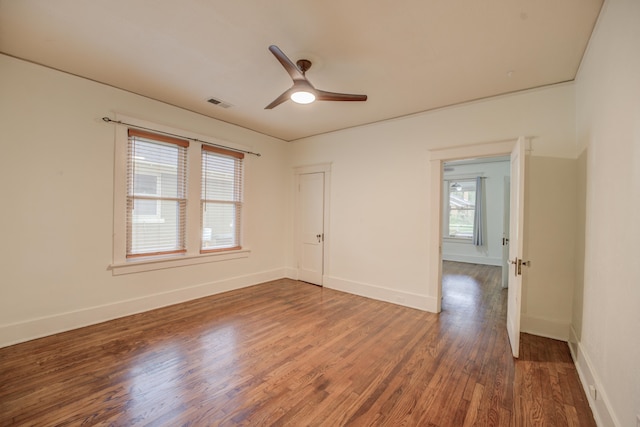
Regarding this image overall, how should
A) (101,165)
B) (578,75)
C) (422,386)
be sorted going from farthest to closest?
(101,165) → (578,75) → (422,386)

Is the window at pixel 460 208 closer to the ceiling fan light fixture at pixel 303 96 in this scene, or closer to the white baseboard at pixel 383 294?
the white baseboard at pixel 383 294

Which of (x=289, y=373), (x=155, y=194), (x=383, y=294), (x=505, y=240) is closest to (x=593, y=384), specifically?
(x=289, y=373)

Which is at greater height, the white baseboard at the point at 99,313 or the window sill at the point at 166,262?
the window sill at the point at 166,262

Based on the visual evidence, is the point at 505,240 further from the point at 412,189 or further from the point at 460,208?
the point at 460,208

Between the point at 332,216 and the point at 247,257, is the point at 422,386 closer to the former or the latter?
the point at 332,216

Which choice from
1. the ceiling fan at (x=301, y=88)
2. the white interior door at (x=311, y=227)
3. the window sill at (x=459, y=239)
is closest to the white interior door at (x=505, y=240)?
the window sill at (x=459, y=239)

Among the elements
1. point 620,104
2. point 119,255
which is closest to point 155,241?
point 119,255

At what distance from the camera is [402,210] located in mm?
4109

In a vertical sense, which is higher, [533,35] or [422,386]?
[533,35]

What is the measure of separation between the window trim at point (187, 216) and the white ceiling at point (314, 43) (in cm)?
68

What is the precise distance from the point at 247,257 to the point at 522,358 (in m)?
4.23

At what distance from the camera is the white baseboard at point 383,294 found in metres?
3.82

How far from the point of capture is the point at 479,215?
7.41 metres

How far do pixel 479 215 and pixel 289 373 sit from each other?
720 cm
